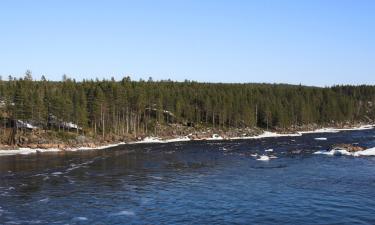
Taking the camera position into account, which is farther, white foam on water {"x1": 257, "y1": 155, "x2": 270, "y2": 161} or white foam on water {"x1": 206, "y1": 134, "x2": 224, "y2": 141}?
white foam on water {"x1": 206, "y1": 134, "x2": 224, "y2": 141}

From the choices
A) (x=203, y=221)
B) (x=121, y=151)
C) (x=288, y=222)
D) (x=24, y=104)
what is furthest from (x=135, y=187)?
(x=24, y=104)

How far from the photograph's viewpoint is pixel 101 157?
89.5m

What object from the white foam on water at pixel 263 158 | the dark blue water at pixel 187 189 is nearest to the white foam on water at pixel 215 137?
the dark blue water at pixel 187 189

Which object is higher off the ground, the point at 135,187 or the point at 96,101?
the point at 96,101

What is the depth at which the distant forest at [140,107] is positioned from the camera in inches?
4670

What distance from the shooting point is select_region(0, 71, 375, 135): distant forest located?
119 meters

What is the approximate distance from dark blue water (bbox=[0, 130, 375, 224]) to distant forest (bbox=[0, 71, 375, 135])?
1206 inches

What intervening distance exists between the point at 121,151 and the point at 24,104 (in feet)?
101

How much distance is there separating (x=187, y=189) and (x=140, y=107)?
9154 cm

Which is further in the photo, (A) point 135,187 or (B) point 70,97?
(B) point 70,97

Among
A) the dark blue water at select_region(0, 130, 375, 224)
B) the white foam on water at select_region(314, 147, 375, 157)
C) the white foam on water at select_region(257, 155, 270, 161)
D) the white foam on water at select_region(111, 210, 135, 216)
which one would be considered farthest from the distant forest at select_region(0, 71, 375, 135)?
the white foam on water at select_region(111, 210, 135, 216)

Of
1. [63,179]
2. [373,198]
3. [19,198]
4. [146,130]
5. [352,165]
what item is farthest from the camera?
[146,130]

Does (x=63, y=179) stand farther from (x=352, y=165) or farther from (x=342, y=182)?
(x=352, y=165)

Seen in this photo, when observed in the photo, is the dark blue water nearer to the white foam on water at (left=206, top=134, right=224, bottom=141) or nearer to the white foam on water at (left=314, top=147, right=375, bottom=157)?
the white foam on water at (left=314, top=147, right=375, bottom=157)
